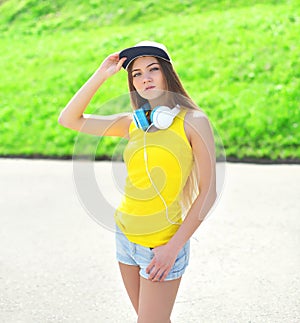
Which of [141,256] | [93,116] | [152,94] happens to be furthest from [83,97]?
[141,256]

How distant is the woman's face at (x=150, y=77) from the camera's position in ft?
8.24

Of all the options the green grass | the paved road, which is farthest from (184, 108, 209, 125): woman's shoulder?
the green grass

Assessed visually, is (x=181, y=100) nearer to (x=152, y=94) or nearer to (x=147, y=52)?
(x=152, y=94)

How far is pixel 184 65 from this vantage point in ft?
35.0

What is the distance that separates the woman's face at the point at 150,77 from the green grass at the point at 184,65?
5625mm

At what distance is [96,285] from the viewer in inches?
178

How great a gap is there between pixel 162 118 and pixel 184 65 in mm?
8371

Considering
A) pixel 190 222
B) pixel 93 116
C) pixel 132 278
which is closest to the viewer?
pixel 190 222

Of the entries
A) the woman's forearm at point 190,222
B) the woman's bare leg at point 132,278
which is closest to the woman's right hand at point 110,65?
the woman's forearm at point 190,222

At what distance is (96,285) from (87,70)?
23.9 feet

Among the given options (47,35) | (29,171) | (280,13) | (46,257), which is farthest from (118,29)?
(46,257)

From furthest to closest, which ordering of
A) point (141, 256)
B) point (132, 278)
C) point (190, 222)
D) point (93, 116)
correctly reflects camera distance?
point (93, 116), point (132, 278), point (141, 256), point (190, 222)

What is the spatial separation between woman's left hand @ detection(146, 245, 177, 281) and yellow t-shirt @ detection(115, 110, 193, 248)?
47 mm

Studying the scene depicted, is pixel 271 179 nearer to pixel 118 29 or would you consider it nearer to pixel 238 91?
pixel 238 91
